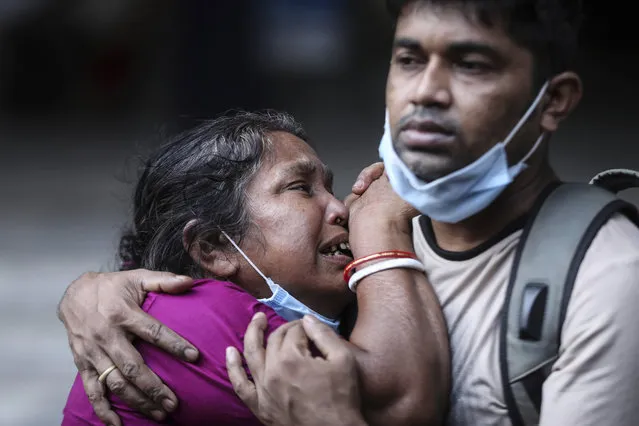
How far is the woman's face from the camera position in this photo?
3.62 metres

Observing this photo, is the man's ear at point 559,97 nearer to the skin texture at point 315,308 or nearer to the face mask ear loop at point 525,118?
the face mask ear loop at point 525,118

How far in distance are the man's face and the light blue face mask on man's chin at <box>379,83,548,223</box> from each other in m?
0.02

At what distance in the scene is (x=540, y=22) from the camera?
2736mm

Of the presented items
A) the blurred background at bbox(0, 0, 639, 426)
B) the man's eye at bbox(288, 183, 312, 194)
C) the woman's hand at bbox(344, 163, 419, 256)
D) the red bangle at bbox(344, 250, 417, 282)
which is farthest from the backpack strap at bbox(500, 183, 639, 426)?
the blurred background at bbox(0, 0, 639, 426)

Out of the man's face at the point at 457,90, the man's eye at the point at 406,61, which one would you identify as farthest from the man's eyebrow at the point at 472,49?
the man's eye at the point at 406,61

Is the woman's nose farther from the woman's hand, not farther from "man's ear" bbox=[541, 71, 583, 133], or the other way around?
"man's ear" bbox=[541, 71, 583, 133]

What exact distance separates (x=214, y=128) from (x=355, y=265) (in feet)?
3.59

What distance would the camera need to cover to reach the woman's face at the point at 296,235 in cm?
362

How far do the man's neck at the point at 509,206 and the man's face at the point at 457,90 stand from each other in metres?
0.12

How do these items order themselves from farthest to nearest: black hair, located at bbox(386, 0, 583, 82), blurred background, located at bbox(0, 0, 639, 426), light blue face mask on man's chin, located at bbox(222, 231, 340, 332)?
blurred background, located at bbox(0, 0, 639, 426) < light blue face mask on man's chin, located at bbox(222, 231, 340, 332) < black hair, located at bbox(386, 0, 583, 82)

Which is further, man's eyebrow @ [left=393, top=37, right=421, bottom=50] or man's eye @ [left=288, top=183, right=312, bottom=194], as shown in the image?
man's eye @ [left=288, top=183, right=312, bottom=194]

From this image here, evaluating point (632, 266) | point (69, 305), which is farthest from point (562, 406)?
point (69, 305)

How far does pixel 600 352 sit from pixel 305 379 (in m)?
0.73

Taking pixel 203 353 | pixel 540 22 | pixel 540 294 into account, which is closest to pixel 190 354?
pixel 203 353
